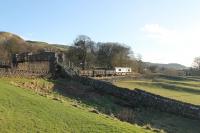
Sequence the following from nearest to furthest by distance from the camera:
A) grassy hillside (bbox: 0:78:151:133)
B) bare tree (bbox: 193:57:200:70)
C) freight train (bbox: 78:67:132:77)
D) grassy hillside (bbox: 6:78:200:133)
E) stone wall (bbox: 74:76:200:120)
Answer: grassy hillside (bbox: 0:78:151:133) → grassy hillside (bbox: 6:78:200:133) → stone wall (bbox: 74:76:200:120) → freight train (bbox: 78:67:132:77) → bare tree (bbox: 193:57:200:70)

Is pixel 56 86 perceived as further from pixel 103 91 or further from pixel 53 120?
pixel 53 120

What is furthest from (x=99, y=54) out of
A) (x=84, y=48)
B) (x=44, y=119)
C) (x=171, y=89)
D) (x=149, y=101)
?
(x=44, y=119)

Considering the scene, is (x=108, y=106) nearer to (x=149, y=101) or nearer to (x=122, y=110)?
(x=122, y=110)

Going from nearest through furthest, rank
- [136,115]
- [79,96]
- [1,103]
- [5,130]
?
[5,130], [1,103], [136,115], [79,96]

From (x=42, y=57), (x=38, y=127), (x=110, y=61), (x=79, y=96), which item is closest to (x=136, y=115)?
(x=79, y=96)

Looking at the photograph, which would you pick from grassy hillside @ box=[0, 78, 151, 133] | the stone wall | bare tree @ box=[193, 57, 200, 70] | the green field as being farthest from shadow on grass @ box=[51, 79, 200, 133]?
bare tree @ box=[193, 57, 200, 70]

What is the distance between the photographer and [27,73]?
154ft

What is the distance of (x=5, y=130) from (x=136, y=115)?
18.1 meters

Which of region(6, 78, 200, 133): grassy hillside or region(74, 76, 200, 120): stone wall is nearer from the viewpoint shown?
region(6, 78, 200, 133): grassy hillside

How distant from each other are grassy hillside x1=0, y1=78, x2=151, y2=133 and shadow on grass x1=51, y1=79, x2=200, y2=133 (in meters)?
5.98

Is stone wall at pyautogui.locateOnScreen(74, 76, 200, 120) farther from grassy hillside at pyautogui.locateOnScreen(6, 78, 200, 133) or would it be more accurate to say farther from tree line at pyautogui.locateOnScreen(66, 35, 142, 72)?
tree line at pyautogui.locateOnScreen(66, 35, 142, 72)

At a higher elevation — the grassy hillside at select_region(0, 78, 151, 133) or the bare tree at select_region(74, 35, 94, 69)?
the bare tree at select_region(74, 35, 94, 69)

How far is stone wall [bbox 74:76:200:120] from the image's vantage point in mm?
35656

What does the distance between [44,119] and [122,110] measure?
15413 mm
